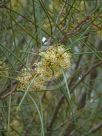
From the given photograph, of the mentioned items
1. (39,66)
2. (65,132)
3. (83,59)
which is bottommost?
(65,132)

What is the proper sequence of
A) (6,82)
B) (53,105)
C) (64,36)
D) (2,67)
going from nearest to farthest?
(64,36)
(2,67)
(6,82)
(53,105)

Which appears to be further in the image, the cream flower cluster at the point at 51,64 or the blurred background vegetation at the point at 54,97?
the blurred background vegetation at the point at 54,97

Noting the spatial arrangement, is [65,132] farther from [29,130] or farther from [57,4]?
[57,4]

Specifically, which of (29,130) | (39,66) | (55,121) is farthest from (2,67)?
(55,121)

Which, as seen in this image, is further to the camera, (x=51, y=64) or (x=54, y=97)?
(x=54, y=97)

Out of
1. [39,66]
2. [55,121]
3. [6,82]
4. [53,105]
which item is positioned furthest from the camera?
[53,105]

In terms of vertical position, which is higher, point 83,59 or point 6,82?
point 83,59

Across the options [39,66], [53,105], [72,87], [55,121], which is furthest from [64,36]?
[53,105]

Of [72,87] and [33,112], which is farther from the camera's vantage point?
[33,112]

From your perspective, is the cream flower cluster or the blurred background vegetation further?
the blurred background vegetation
